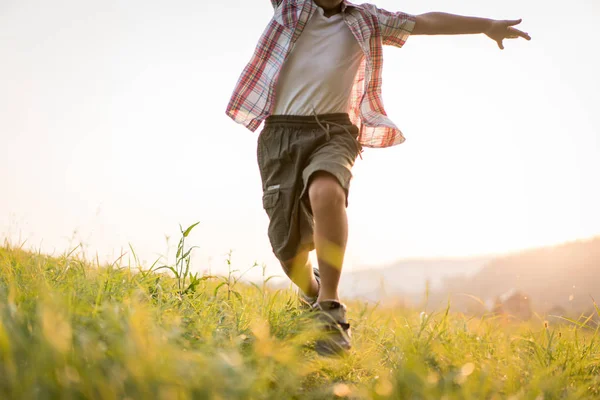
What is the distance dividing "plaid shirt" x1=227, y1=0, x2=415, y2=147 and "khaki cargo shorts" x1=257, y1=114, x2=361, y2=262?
19 centimetres

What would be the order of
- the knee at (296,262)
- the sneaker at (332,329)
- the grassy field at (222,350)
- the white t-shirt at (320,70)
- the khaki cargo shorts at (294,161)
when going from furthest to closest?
the knee at (296,262) → the white t-shirt at (320,70) → the khaki cargo shorts at (294,161) → the sneaker at (332,329) → the grassy field at (222,350)

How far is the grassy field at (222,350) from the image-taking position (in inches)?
44.1

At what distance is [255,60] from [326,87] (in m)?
0.53

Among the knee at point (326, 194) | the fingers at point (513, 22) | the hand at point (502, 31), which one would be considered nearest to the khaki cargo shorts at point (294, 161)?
the knee at point (326, 194)

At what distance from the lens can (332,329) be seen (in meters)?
2.34

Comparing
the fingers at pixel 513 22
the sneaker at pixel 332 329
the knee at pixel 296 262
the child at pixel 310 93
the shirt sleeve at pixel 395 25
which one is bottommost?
the sneaker at pixel 332 329

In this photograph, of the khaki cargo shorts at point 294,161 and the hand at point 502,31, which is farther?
the hand at point 502,31

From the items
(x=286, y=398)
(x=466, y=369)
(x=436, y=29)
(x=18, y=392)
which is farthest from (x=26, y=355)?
(x=436, y=29)

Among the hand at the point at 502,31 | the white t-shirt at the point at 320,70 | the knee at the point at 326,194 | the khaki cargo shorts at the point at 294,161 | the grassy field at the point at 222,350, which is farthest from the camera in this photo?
the hand at the point at 502,31

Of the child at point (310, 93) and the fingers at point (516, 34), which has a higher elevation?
the fingers at point (516, 34)

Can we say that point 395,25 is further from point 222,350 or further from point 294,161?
point 222,350

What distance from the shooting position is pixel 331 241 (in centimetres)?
253

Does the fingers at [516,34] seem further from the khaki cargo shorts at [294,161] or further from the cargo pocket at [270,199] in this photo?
the cargo pocket at [270,199]

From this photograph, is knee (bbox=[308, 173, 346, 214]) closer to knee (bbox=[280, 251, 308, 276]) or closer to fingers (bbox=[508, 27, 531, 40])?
knee (bbox=[280, 251, 308, 276])
